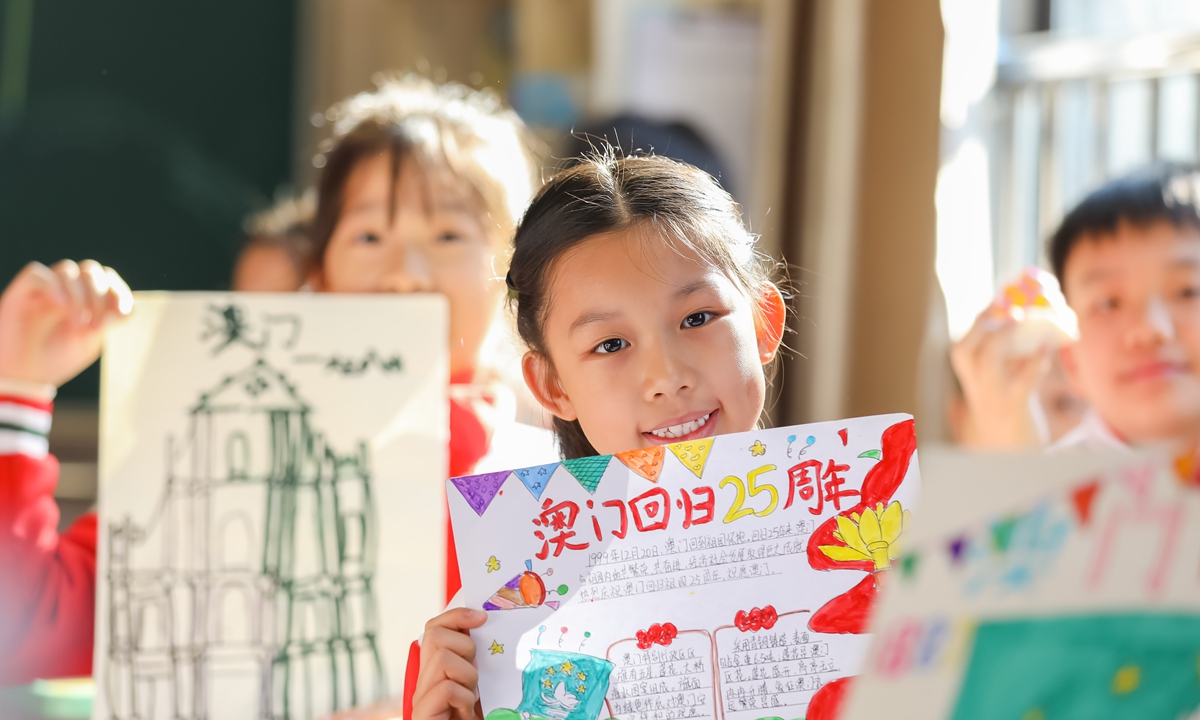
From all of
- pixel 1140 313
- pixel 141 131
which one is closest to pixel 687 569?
pixel 1140 313

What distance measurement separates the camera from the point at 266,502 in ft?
3.19

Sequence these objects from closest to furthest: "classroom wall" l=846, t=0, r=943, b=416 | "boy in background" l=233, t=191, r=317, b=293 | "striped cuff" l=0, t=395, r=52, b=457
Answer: "striped cuff" l=0, t=395, r=52, b=457
"boy in background" l=233, t=191, r=317, b=293
"classroom wall" l=846, t=0, r=943, b=416

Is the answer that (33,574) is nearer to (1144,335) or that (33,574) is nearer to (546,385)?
(546,385)

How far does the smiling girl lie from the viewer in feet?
2.55

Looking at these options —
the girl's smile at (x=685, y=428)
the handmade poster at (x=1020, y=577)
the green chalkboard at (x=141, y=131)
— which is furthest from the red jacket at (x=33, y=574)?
the green chalkboard at (x=141, y=131)

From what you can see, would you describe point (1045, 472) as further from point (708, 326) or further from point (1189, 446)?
point (708, 326)

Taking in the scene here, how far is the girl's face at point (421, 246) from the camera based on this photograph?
1204mm

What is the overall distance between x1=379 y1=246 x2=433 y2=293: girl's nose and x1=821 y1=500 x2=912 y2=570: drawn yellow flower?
67cm

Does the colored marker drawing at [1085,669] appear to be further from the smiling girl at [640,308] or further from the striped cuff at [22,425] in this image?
the striped cuff at [22,425]

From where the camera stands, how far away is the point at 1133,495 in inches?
14.5

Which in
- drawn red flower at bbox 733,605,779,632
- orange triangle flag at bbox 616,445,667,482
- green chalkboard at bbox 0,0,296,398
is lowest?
drawn red flower at bbox 733,605,779,632

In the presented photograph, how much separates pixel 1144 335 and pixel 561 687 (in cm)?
75

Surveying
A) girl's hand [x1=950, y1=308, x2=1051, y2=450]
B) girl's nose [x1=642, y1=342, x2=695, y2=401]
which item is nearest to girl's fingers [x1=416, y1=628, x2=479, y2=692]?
girl's nose [x1=642, y1=342, x2=695, y2=401]

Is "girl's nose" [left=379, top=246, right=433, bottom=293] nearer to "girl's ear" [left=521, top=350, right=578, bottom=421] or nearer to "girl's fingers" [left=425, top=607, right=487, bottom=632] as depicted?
"girl's ear" [left=521, top=350, right=578, bottom=421]
